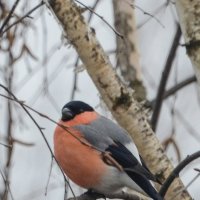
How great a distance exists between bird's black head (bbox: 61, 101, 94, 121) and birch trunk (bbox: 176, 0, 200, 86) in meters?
0.78

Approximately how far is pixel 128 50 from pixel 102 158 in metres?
1.01

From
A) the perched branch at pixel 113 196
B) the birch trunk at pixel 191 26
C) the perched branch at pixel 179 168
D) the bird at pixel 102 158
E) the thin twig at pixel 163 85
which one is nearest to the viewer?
the perched branch at pixel 179 168

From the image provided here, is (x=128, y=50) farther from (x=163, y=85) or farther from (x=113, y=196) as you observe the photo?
(x=113, y=196)

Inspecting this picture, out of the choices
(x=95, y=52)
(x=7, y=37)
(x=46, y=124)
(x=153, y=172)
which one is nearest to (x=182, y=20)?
(x=95, y=52)

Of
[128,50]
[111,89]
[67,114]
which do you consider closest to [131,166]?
[111,89]

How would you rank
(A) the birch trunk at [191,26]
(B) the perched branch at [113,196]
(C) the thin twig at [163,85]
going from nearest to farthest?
(A) the birch trunk at [191,26], (B) the perched branch at [113,196], (C) the thin twig at [163,85]

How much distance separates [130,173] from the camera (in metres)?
2.93

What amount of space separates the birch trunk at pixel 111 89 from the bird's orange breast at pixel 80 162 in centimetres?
20

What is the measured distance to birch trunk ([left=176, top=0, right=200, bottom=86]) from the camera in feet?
8.54

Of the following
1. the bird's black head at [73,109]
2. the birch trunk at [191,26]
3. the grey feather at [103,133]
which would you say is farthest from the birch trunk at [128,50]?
the birch trunk at [191,26]

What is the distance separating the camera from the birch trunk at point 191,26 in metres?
2.60

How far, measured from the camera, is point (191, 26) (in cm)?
262

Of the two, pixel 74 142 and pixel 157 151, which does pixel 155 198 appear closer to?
pixel 157 151

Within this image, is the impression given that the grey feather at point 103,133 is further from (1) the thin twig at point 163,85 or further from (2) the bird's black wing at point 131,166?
(1) the thin twig at point 163,85
